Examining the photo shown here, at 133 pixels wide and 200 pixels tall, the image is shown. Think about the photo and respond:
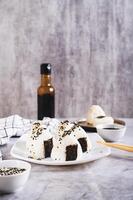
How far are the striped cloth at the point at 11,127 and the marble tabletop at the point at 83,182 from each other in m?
0.35

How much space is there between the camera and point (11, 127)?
1.92 meters

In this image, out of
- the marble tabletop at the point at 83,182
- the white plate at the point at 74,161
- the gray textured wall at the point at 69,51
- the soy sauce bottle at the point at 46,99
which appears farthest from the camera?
the gray textured wall at the point at 69,51

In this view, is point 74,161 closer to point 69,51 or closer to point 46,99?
point 46,99

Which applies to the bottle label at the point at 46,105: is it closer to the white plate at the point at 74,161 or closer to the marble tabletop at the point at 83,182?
the white plate at the point at 74,161

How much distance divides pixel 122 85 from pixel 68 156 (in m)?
2.02

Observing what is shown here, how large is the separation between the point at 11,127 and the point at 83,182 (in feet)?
2.33

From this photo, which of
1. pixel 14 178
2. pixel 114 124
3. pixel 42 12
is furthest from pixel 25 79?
pixel 14 178

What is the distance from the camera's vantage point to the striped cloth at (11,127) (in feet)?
5.94

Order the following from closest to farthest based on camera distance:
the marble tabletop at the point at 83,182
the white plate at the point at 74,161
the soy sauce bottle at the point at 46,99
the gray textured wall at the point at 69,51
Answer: the marble tabletop at the point at 83,182 < the white plate at the point at 74,161 < the soy sauce bottle at the point at 46,99 < the gray textured wall at the point at 69,51

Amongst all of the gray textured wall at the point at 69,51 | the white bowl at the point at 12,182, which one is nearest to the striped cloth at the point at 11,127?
the white bowl at the point at 12,182

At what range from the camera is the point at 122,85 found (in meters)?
3.44

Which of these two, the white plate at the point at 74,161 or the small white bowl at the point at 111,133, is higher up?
the small white bowl at the point at 111,133

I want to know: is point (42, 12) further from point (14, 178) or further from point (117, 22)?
point (14, 178)

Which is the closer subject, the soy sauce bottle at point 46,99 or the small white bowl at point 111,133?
the small white bowl at point 111,133
